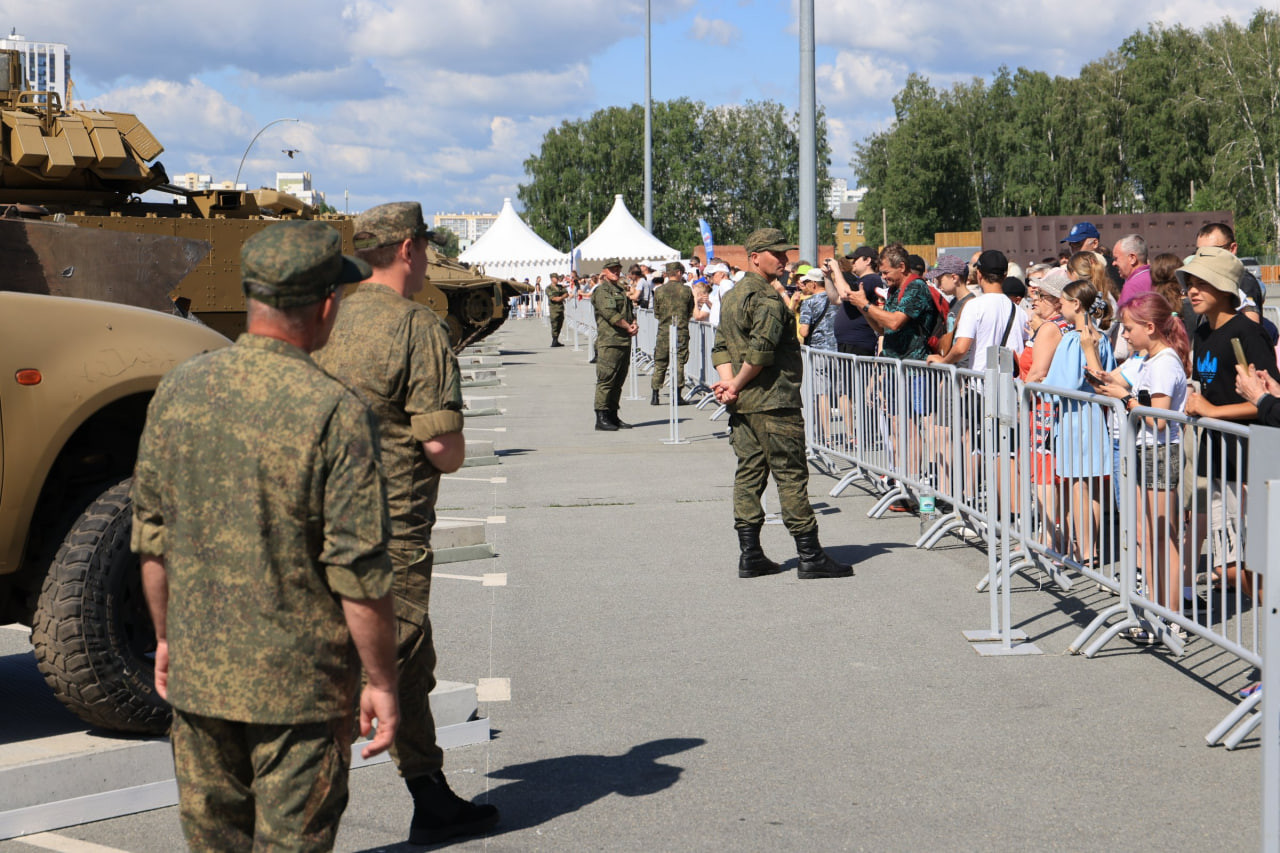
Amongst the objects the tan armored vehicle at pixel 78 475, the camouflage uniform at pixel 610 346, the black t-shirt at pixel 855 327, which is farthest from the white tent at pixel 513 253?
the tan armored vehicle at pixel 78 475

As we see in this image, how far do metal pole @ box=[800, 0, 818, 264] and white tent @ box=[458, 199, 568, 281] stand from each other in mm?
33793

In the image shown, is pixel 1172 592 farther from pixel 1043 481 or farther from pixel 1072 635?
pixel 1043 481

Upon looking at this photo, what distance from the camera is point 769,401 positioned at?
28.1 ft

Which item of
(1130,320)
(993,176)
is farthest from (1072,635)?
(993,176)

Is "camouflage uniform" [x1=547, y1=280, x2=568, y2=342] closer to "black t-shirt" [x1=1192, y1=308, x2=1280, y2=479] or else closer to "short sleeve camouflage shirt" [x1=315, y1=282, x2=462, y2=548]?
"black t-shirt" [x1=1192, y1=308, x2=1280, y2=479]

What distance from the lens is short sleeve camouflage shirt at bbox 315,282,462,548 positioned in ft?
14.3

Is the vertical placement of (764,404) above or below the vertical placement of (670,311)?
below

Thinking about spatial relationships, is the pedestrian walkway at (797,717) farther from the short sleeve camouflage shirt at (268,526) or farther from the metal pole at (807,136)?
the metal pole at (807,136)

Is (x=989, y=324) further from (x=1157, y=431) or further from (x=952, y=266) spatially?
(x=1157, y=431)

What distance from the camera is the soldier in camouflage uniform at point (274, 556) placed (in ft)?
9.80

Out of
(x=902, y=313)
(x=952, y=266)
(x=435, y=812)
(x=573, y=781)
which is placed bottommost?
(x=573, y=781)

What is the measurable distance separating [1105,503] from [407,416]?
413cm

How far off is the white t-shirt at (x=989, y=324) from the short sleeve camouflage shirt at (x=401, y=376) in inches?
253

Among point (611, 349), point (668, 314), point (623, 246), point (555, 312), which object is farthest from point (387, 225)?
point (623, 246)
